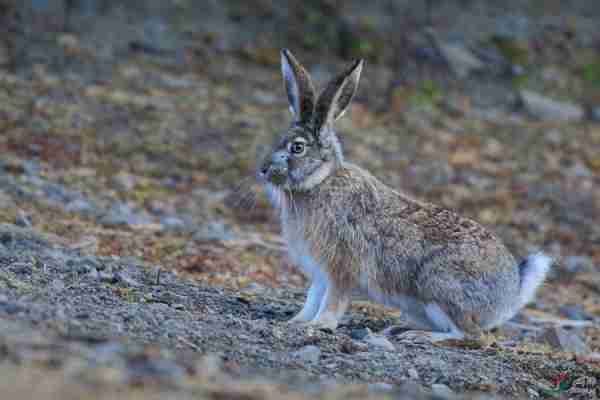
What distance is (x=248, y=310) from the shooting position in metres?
6.05

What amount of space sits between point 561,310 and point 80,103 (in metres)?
6.00

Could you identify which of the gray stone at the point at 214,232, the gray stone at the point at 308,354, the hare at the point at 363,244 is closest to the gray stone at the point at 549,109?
the gray stone at the point at 214,232

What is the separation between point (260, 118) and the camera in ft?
38.6

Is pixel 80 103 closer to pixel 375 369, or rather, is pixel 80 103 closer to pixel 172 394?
pixel 375 369

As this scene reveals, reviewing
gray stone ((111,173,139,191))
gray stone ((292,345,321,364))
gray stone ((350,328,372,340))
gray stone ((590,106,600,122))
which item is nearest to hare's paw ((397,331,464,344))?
gray stone ((350,328,372,340))

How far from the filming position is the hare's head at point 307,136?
5898 mm

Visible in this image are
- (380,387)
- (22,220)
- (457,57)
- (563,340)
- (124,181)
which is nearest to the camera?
(380,387)

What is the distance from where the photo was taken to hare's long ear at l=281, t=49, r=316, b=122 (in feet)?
19.4

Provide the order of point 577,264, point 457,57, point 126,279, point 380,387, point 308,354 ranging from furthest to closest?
point 457,57, point 577,264, point 126,279, point 308,354, point 380,387

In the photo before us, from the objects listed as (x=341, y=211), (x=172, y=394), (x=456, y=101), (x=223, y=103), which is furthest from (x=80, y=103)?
(x=172, y=394)

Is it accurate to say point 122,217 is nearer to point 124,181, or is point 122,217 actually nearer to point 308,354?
point 124,181

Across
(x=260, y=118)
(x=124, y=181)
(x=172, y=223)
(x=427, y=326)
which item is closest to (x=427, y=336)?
(x=427, y=326)

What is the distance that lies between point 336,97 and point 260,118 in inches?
234

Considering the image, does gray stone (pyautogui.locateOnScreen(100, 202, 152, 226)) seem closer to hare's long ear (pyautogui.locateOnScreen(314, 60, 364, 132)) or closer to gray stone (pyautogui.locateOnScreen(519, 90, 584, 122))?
hare's long ear (pyautogui.locateOnScreen(314, 60, 364, 132))
